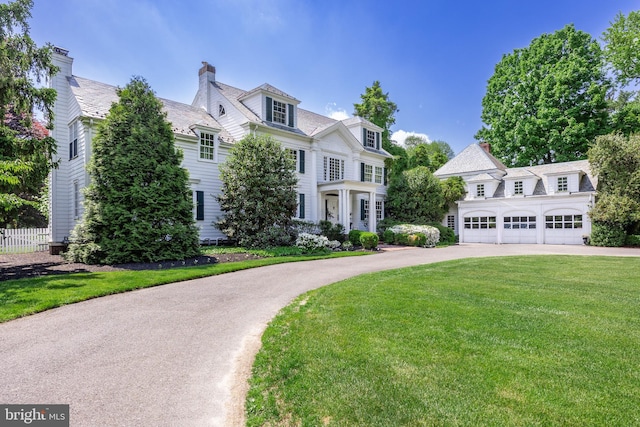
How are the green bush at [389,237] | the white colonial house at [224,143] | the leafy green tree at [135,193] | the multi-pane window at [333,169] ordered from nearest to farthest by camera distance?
the leafy green tree at [135,193] → the white colonial house at [224,143] → the green bush at [389,237] → the multi-pane window at [333,169]

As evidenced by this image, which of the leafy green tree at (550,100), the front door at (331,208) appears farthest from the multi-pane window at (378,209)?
the leafy green tree at (550,100)

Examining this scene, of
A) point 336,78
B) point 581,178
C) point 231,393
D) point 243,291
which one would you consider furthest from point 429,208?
point 231,393

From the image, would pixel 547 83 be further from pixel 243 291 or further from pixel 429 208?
pixel 243 291

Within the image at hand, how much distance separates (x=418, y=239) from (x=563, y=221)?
34.1 ft

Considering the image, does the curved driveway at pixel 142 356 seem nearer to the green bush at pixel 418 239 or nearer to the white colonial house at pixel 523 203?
the green bush at pixel 418 239

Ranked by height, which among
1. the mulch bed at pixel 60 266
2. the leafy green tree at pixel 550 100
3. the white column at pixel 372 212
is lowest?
the mulch bed at pixel 60 266

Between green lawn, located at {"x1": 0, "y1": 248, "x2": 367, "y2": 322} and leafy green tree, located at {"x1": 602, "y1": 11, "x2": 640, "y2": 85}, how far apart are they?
26415 mm

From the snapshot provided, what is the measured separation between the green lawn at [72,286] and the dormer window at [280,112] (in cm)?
1184

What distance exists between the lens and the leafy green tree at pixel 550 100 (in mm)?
27781

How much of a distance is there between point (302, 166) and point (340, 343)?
1714 centimetres

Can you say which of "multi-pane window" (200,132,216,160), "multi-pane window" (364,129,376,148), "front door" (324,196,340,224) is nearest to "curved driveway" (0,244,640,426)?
"multi-pane window" (200,132,216,160)

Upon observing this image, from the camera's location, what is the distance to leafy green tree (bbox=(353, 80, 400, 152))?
102 ft

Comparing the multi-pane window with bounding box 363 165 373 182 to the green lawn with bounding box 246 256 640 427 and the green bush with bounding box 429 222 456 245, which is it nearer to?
the green bush with bounding box 429 222 456 245

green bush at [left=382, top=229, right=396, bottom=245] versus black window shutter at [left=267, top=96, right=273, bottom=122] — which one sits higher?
black window shutter at [left=267, top=96, right=273, bottom=122]
